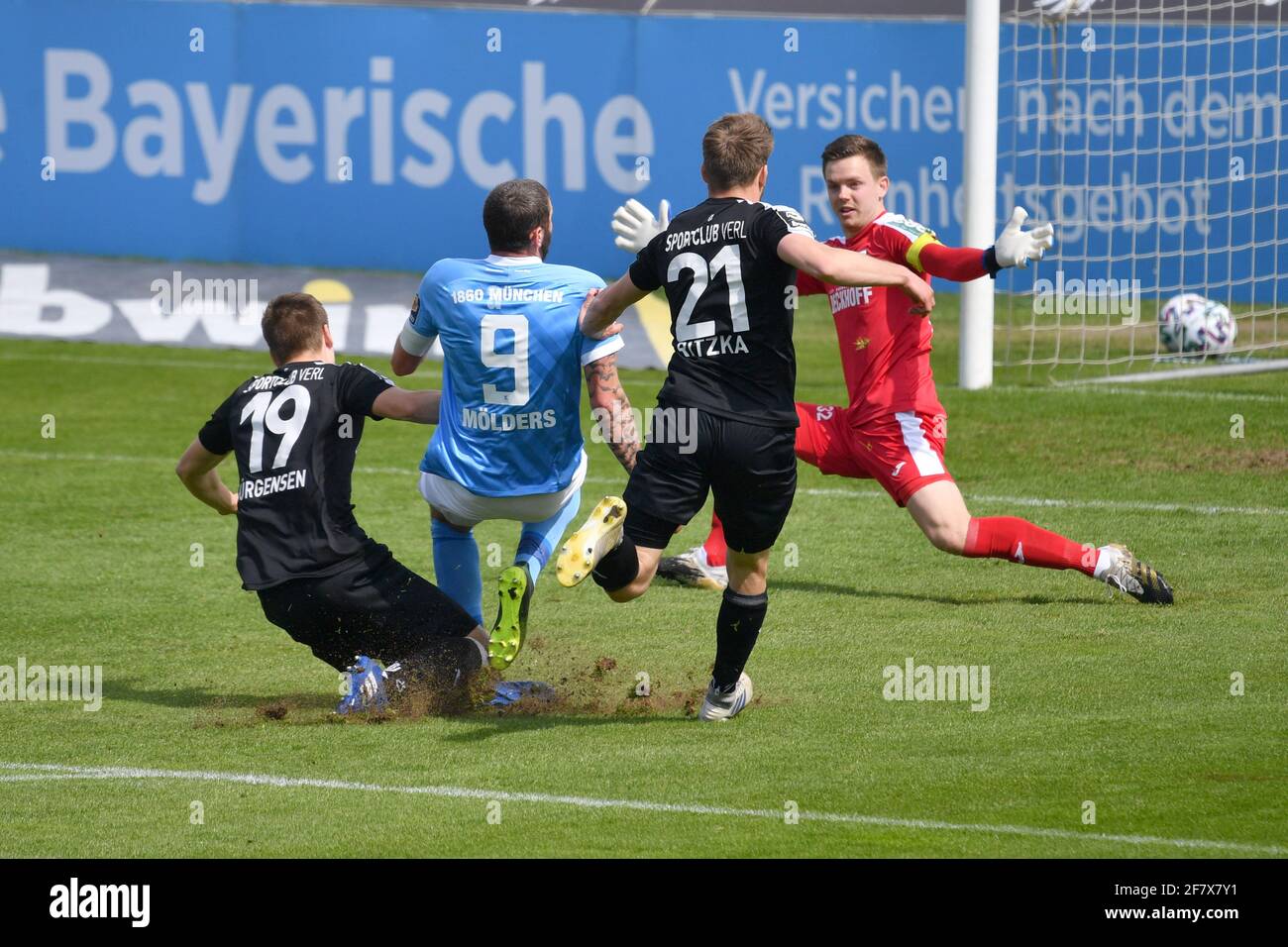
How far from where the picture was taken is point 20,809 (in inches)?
222

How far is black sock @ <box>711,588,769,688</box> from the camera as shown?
642 centimetres

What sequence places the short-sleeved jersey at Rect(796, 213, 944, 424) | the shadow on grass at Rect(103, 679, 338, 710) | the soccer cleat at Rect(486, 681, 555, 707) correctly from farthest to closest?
the short-sleeved jersey at Rect(796, 213, 944, 424) → the shadow on grass at Rect(103, 679, 338, 710) → the soccer cleat at Rect(486, 681, 555, 707)

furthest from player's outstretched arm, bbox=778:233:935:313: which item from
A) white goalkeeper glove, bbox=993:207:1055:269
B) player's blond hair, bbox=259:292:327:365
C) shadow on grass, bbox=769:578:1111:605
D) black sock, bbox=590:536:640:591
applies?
shadow on grass, bbox=769:578:1111:605

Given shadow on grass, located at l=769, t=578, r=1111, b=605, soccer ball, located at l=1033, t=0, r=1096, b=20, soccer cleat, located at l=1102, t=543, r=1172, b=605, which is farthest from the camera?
soccer ball, located at l=1033, t=0, r=1096, b=20

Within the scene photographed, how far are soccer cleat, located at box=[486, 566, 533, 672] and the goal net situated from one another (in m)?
11.4

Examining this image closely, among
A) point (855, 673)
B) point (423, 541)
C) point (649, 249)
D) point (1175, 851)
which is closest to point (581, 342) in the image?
point (649, 249)

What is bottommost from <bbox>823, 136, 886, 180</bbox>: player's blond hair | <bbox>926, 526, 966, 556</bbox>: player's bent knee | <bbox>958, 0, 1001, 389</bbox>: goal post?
<bbox>926, 526, 966, 556</bbox>: player's bent knee

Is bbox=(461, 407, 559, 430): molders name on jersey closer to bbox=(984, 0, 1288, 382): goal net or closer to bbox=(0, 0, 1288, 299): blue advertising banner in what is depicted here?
bbox=(984, 0, 1288, 382): goal net

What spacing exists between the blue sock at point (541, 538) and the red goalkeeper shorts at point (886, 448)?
5.65ft

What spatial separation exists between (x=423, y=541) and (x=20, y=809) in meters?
4.72

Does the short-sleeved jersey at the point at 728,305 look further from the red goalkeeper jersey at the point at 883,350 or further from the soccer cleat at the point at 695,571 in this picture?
the soccer cleat at the point at 695,571

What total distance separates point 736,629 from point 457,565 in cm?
139

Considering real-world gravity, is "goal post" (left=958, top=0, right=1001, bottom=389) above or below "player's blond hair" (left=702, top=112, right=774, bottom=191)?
above

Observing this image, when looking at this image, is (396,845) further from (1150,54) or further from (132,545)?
(1150,54)
